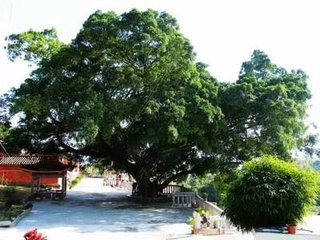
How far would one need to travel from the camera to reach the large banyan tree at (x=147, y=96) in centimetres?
1833

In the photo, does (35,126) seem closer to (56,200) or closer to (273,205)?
(56,200)

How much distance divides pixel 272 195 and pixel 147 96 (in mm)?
11134

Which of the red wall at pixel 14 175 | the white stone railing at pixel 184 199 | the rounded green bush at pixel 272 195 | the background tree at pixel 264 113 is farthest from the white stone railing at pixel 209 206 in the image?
the red wall at pixel 14 175

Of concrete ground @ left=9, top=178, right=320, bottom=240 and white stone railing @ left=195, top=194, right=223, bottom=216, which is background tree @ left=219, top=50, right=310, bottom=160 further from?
concrete ground @ left=9, top=178, right=320, bottom=240

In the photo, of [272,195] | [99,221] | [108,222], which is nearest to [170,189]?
[99,221]

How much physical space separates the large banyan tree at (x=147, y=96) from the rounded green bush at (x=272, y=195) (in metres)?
9.22

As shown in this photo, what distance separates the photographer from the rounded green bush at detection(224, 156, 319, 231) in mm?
8406

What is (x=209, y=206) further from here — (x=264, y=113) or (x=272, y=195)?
(x=272, y=195)

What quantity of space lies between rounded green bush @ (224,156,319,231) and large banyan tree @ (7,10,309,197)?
30.2 ft

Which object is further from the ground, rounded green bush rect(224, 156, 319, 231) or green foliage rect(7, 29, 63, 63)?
green foliage rect(7, 29, 63, 63)

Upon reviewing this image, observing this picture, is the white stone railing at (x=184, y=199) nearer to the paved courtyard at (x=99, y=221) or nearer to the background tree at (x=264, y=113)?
the paved courtyard at (x=99, y=221)

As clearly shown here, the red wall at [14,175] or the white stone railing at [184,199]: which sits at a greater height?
the red wall at [14,175]

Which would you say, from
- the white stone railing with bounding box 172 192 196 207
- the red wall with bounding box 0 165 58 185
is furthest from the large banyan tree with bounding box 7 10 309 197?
the red wall with bounding box 0 165 58 185

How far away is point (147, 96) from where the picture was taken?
1895 centimetres
